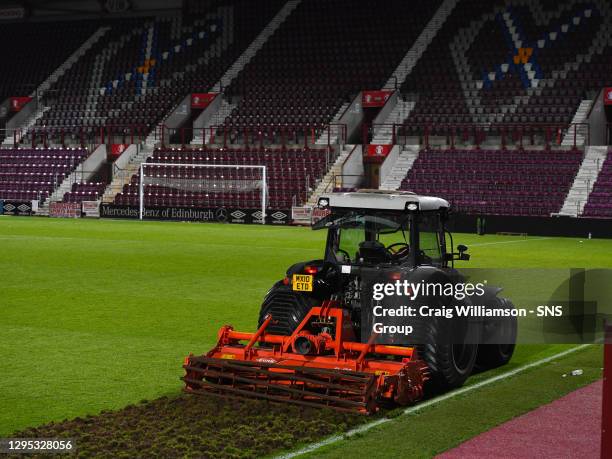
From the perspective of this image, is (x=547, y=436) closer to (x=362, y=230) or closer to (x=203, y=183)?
(x=362, y=230)

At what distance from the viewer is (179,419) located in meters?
8.18

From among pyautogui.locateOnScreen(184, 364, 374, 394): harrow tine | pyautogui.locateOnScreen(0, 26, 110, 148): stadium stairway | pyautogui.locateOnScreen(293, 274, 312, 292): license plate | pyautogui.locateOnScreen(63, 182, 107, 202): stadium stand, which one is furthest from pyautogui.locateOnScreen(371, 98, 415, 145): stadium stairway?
pyautogui.locateOnScreen(184, 364, 374, 394): harrow tine

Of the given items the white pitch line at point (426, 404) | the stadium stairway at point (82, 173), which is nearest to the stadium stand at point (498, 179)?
the stadium stairway at point (82, 173)

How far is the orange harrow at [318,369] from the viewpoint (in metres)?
8.40

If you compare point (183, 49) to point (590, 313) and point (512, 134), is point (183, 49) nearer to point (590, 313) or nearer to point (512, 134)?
point (512, 134)

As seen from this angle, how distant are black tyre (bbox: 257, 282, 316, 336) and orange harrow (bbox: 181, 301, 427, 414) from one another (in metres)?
0.12

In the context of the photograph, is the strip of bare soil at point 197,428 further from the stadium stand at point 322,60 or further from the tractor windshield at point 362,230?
the stadium stand at point 322,60

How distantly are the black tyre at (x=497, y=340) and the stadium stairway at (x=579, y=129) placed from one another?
3183 centimetres

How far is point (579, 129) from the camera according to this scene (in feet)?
138

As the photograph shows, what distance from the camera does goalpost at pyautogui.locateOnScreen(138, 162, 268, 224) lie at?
147 feet

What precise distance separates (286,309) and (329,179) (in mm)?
34880

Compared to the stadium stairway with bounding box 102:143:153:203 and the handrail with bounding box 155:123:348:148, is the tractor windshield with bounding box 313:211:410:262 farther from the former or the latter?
the stadium stairway with bounding box 102:143:153:203

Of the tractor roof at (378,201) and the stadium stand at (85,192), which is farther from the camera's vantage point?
the stadium stand at (85,192)

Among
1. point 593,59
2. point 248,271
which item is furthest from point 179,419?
point 593,59
